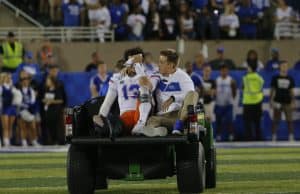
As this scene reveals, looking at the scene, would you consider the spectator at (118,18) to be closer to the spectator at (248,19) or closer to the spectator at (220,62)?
the spectator at (220,62)

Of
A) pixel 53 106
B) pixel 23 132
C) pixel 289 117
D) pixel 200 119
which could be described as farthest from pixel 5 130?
pixel 200 119

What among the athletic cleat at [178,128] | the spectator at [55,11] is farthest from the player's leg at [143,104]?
the spectator at [55,11]

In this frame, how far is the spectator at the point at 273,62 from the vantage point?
24750mm

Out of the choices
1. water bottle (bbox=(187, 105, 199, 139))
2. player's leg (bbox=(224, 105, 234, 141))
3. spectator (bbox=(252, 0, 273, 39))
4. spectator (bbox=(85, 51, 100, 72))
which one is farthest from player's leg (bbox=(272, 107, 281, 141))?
water bottle (bbox=(187, 105, 199, 139))

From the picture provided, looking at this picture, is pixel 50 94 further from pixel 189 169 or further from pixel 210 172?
pixel 189 169

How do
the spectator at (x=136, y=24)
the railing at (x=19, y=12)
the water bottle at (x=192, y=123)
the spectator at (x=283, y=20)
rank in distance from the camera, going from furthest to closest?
the railing at (x=19, y=12), the spectator at (x=283, y=20), the spectator at (x=136, y=24), the water bottle at (x=192, y=123)

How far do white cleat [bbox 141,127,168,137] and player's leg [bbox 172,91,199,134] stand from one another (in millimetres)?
118

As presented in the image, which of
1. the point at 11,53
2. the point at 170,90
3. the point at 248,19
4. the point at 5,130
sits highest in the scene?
the point at 248,19

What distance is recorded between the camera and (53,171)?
15266mm

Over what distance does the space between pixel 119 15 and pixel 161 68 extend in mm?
15177

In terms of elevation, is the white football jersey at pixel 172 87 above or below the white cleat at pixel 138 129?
above

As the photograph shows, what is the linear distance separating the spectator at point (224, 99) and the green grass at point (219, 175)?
4.10m

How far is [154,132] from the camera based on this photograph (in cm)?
1086

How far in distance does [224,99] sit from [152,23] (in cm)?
381
